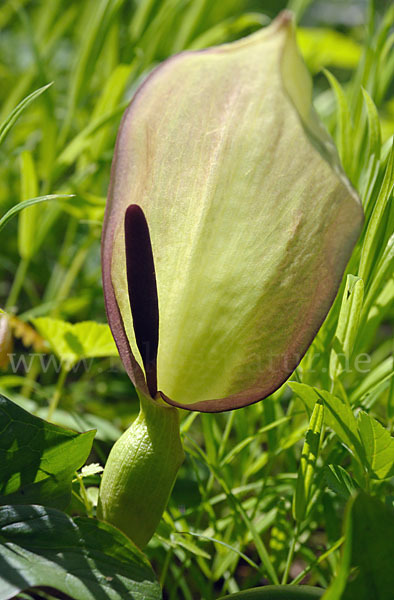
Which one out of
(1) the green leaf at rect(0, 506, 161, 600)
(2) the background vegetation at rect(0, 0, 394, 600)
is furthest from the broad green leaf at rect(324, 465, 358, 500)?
(1) the green leaf at rect(0, 506, 161, 600)

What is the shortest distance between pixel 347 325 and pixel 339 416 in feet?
0.22

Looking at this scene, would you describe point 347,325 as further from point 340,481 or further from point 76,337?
point 76,337

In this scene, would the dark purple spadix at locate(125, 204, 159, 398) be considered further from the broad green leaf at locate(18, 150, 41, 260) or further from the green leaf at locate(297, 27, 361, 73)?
the green leaf at locate(297, 27, 361, 73)

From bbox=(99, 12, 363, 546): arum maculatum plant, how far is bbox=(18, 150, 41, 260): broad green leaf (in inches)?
10.2

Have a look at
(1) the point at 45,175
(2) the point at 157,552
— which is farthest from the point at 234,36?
(2) the point at 157,552

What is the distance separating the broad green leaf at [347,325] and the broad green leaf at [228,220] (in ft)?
0.13

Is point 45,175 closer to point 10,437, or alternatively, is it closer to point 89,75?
point 89,75

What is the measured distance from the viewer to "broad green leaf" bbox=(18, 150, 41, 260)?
581 mm

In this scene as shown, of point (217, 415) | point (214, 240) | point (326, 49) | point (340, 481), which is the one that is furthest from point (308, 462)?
point (326, 49)

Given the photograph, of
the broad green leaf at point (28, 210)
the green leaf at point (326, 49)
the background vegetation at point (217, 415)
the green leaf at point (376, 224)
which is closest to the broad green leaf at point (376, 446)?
the background vegetation at point (217, 415)

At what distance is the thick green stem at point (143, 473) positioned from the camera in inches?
13.9

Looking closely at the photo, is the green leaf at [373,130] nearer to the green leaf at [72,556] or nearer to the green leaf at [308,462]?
the green leaf at [308,462]

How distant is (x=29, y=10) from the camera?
140cm

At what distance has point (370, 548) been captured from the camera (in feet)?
0.87
